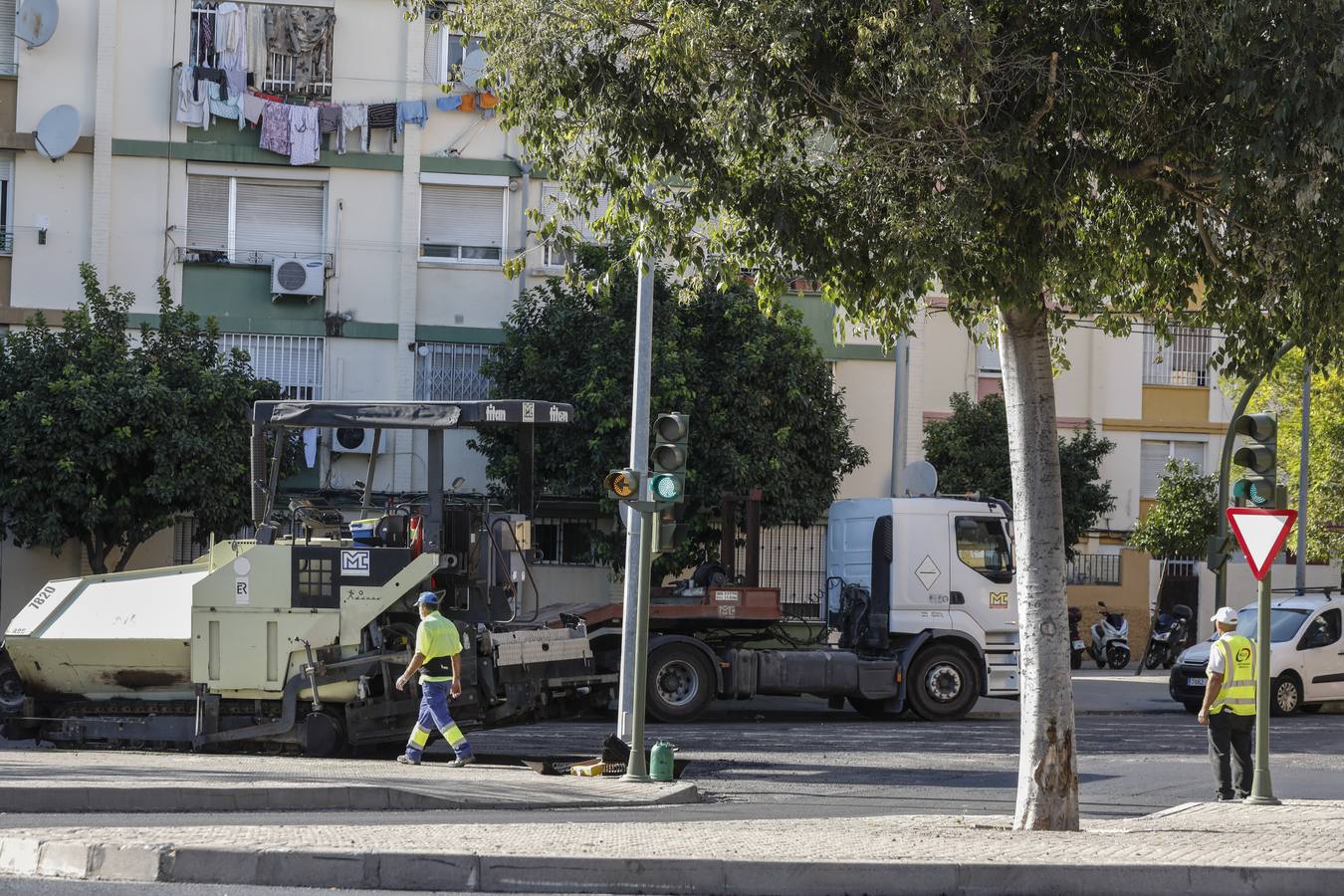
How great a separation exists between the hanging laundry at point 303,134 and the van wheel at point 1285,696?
1653 cm

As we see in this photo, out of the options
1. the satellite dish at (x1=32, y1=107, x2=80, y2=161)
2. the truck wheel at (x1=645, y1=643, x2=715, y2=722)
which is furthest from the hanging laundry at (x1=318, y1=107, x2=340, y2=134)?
the truck wheel at (x1=645, y1=643, x2=715, y2=722)

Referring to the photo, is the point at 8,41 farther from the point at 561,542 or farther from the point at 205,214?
the point at 561,542

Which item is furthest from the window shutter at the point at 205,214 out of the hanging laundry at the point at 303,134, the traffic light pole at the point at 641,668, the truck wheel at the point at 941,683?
the traffic light pole at the point at 641,668

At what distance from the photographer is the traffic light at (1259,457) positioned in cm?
1206

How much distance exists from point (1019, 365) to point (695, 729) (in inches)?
354

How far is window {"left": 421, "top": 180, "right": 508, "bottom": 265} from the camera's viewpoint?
26.7m

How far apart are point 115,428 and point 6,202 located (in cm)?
575

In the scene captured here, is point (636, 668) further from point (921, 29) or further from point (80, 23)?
point (80, 23)

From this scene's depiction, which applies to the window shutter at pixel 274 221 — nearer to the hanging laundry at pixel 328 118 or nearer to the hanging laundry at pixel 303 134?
the hanging laundry at pixel 303 134

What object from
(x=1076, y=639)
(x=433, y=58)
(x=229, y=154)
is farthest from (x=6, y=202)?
(x=1076, y=639)

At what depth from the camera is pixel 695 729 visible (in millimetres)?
18250

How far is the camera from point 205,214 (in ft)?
85.6

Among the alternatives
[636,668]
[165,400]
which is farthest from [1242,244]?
[165,400]

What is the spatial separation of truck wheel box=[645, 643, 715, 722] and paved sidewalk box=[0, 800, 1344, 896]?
383 inches
